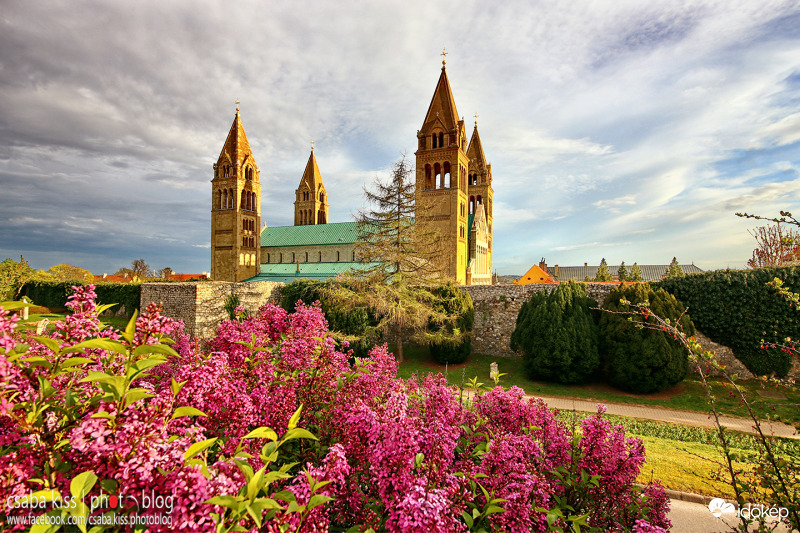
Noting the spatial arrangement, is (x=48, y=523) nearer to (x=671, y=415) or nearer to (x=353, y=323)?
(x=671, y=415)

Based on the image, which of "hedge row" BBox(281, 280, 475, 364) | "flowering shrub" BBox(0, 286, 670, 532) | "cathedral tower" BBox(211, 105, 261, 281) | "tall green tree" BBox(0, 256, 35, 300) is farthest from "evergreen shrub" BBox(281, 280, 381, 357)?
"cathedral tower" BBox(211, 105, 261, 281)

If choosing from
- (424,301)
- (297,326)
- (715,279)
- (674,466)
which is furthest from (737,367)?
(297,326)

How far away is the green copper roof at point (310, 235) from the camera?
42.4m

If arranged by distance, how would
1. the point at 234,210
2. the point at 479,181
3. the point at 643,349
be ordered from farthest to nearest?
the point at 479,181 → the point at 234,210 → the point at 643,349

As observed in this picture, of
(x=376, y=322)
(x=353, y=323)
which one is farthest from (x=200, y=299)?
(x=376, y=322)

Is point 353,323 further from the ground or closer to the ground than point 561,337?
further from the ground

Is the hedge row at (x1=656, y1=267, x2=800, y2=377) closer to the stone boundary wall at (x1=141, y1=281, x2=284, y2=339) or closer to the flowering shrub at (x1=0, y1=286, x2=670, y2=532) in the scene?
the flowering shrub at (x1=0, y1=286, x2=670, y2=532)

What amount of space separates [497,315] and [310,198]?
39005mm

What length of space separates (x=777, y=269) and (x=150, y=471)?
67.0 feet

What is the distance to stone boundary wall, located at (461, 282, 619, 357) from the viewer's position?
63.8 feet

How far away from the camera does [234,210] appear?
3997 cm

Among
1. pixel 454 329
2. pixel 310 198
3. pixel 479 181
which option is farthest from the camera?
pixel 310 198

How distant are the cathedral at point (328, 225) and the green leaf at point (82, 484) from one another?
92.4 feet

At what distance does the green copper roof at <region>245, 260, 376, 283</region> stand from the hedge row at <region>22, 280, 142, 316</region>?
12732 millimetres
